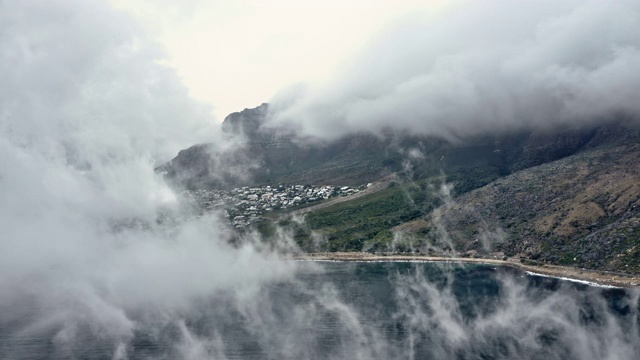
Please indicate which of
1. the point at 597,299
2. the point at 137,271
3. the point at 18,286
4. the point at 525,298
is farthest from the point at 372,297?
the point at 18,286

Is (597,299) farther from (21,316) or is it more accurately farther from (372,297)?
(21,316)

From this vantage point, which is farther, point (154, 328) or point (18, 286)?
point (18, 286)

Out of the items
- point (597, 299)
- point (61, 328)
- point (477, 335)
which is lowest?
point (597, 299)

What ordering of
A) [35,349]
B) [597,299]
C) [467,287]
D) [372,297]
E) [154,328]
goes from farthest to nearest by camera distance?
[467,287] → [372,297] → [597,299] → [154,328] → [35,349]

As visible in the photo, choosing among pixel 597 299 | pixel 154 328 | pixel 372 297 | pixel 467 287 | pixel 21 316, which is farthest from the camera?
pixel 467 287

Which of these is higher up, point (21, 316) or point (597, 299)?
point (21, 316)

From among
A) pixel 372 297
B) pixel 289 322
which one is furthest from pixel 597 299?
pixel 289 322

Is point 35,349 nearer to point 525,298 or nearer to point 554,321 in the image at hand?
point 554,321
